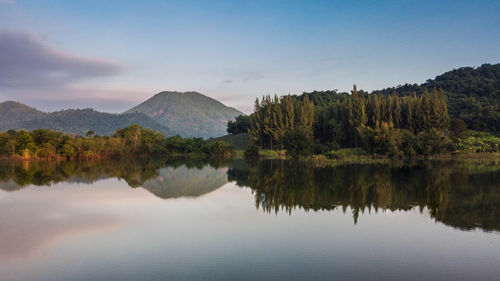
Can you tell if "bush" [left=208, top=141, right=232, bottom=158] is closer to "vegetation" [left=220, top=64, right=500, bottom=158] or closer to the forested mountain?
"vegetation" [left=220, top=64, right=500, bottom=158]

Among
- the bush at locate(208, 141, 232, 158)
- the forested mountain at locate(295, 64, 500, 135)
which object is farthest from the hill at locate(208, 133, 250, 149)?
the forested mountain at locate(295, 64, 500, 135)

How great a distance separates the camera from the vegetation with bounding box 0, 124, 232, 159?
1980 inches

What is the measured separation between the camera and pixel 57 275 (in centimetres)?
710

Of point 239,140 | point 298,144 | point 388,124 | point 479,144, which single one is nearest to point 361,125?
point 388,124

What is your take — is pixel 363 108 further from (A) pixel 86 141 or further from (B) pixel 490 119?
(A) pixel 86 141

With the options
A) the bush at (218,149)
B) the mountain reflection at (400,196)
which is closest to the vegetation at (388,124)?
the bush at (218,149)

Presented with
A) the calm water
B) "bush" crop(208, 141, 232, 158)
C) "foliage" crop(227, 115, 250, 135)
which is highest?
"foliage" crop(227, 115, 250, 135)

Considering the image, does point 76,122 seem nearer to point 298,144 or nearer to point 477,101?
point 298,144

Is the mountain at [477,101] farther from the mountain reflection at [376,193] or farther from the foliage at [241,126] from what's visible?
the foliage at [241,126]

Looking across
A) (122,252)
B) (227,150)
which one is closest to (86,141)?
(227,150)

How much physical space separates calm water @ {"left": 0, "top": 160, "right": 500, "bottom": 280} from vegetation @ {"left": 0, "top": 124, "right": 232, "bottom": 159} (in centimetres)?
3596

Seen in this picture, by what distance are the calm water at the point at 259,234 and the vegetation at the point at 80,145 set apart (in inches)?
1416

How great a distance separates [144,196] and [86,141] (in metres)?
40.8

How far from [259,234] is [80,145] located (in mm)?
49204
